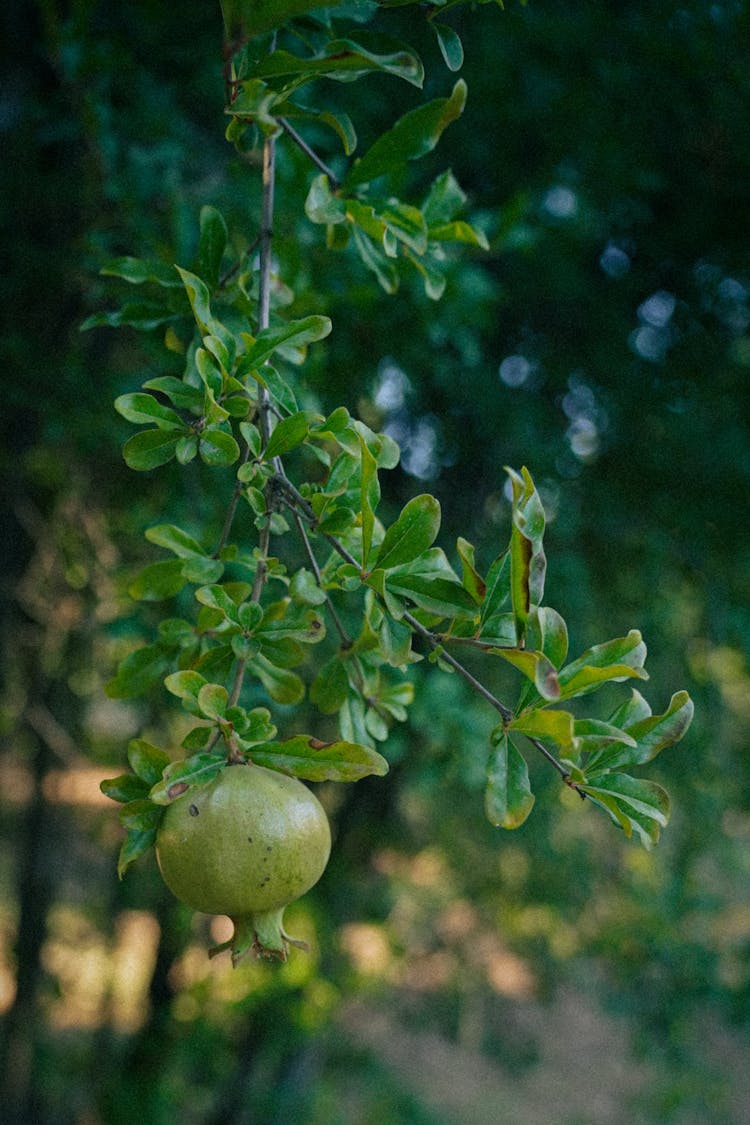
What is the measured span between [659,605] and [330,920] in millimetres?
1626

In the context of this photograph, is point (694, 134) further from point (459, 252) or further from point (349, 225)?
point (349, 225)

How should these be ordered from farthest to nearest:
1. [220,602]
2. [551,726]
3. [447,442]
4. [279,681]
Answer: [447,442] → [279,681] → [220,602] → [551,726]

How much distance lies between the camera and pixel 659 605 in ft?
9.29

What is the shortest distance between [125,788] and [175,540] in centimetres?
20

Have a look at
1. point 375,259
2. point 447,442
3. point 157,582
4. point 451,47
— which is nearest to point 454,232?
A: point 375,259

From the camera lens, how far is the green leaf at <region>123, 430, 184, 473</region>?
62cm

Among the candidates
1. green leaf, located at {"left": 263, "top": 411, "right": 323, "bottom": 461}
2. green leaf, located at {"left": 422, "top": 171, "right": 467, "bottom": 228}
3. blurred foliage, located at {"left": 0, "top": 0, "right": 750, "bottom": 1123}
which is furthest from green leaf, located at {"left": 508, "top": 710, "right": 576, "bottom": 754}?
blurred foliage, located at {"left": 0, "top": 0, "right": 750, "bottom": 1123}

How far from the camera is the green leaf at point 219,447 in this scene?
1.98ft

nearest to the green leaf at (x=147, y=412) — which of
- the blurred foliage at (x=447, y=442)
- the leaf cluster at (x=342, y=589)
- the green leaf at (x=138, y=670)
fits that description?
the leaf cluster at (x=342, y=589)

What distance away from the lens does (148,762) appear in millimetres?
611

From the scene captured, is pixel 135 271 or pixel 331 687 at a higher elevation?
pixel 135 271

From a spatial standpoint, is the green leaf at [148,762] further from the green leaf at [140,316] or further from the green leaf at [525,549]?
the green leaf at [140,316]

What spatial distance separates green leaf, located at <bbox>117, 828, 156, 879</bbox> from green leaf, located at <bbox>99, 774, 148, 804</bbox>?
0.07 ft

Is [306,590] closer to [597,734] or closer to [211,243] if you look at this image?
[597,734]
